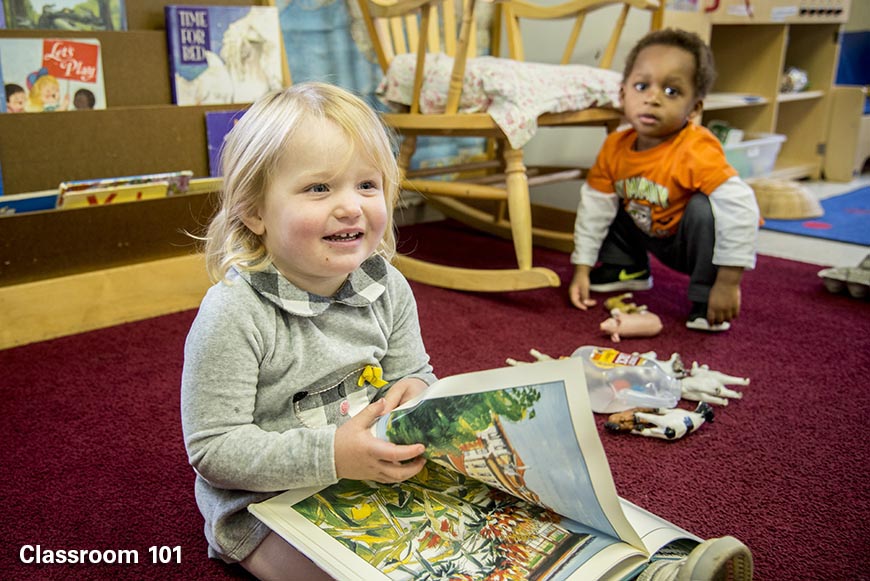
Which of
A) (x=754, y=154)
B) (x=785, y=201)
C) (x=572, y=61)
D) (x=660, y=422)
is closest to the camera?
(x=660, y=422)

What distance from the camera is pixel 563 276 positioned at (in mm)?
1741

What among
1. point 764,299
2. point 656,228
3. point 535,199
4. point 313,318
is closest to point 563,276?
point 656,228

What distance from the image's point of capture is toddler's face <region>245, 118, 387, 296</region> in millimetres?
651

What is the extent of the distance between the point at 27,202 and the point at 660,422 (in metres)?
1.09

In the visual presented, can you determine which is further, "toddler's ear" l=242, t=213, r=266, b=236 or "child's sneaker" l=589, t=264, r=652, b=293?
"child's sneaker" l=589, t=264, r=652, b=293

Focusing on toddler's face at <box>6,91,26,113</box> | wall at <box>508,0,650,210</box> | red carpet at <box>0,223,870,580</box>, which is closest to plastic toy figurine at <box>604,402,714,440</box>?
red carpet at <box>0,223,870,580</box>

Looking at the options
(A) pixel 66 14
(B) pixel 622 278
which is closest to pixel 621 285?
(B) pixel 622 278

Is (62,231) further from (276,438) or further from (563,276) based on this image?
(563,276)

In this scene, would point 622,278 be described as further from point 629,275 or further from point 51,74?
point 51,74

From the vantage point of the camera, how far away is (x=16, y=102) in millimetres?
1315

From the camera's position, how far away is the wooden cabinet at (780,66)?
2426 mm

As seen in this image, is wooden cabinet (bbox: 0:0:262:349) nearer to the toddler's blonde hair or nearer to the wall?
the toddler's blonde hair

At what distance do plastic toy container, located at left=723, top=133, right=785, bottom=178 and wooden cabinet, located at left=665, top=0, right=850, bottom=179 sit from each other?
0.34 ft

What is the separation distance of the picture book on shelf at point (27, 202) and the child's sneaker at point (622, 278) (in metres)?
1.07
